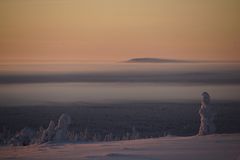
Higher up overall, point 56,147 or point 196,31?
point 196,31

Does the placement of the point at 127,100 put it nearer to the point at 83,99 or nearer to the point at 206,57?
the point at 83,99

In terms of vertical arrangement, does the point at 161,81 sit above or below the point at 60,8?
below

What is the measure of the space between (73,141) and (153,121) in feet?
2.44

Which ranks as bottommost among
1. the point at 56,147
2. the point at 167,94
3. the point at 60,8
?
the point at 56,147

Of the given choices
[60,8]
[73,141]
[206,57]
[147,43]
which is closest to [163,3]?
[147,43]

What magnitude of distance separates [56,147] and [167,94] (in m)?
1.10

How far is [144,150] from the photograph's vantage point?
3527 mm

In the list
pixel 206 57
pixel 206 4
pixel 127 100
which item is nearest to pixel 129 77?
pixel 127 100

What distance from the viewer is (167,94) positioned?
3.68 m

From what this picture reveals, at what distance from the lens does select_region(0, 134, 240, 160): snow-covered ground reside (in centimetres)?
345

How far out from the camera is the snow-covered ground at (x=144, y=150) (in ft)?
11.3

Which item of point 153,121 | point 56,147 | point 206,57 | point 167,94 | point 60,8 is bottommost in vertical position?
point 56,147

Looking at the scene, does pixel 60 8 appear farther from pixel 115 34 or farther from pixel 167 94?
pixel 167 94

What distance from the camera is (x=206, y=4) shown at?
144 inches
